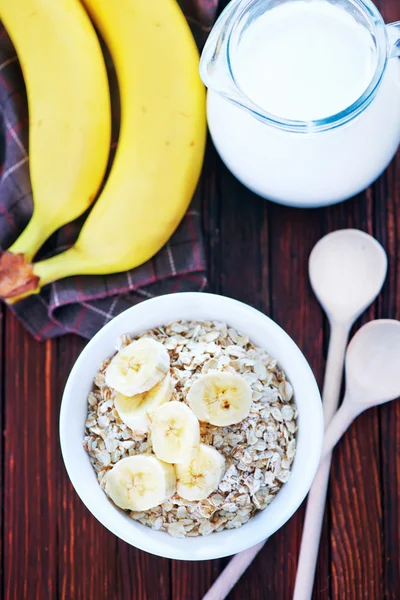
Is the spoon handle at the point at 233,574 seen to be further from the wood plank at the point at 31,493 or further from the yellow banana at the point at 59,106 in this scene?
the yellow banana at the point at 59,106

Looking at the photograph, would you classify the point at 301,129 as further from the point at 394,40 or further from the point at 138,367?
the point at 138,367

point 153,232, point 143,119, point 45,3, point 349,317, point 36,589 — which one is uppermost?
point 45,3

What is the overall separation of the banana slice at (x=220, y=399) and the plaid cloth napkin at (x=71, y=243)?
8.6 inches

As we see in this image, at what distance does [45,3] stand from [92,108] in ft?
0.47

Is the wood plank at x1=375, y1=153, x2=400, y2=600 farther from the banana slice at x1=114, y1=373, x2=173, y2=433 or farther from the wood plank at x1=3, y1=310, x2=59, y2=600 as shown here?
the wood plank at x1=3, y1=310, x2=59, y2=600

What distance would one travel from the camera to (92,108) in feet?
2.98

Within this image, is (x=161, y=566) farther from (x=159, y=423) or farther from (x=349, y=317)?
(x=349, y=317)

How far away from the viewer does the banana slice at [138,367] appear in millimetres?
802

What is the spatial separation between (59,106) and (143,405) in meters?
0.40

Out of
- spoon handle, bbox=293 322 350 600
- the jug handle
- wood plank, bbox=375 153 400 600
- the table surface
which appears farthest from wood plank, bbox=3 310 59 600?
the jug handle

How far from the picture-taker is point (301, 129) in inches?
29.1

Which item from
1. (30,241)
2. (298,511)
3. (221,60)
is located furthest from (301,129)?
(298,511)

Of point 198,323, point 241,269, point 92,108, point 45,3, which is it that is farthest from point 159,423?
point 45,3

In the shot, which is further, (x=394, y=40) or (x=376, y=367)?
(x=376, y=367)
